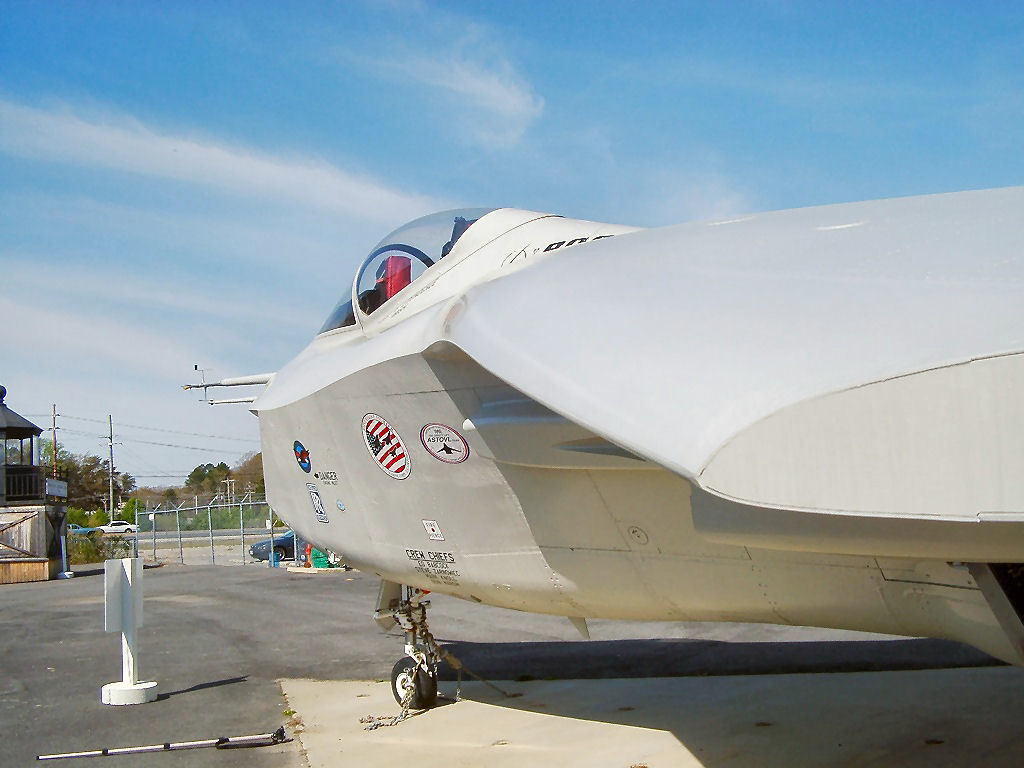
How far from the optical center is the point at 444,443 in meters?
5.17

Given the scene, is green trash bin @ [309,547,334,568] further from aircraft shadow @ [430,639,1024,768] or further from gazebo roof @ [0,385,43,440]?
aircraft shadow @ [430,639,1024,768]

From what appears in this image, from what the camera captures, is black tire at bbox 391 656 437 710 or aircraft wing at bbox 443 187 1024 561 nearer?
aircraft wing at bbox 443 187 1024 561

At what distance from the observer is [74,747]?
700 centimetres

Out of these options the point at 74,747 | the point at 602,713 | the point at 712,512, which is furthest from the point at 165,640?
the point at 712,512

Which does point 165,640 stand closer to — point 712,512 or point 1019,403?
point 712,512

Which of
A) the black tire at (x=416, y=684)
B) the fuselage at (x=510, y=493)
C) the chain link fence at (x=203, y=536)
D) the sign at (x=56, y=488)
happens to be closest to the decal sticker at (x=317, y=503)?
the fuselage at (x=510, y=493)

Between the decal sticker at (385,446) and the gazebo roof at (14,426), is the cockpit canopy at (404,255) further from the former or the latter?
the gazebo roof at (14,426)

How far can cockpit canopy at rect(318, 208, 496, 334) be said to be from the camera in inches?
258

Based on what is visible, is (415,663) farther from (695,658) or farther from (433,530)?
(695,658)

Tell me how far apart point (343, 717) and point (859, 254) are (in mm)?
6137

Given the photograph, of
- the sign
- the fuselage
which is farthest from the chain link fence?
the fuselage

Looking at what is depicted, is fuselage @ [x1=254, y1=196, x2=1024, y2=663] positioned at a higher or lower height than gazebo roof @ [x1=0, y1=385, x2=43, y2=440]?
lower

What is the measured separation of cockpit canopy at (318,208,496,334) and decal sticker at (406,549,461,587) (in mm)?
1818

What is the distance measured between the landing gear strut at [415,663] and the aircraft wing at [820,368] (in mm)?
4789
